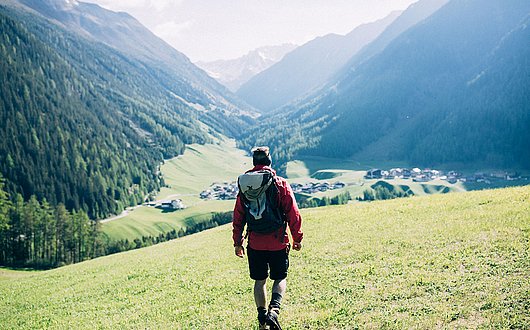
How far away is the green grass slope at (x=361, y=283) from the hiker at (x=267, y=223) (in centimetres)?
185

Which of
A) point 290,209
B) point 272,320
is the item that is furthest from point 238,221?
point 272,320

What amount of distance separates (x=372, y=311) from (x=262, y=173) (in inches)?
220

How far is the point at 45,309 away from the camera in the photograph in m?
21.5

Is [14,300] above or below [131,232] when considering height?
above

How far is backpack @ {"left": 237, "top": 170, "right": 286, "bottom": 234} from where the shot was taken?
33.4 feet

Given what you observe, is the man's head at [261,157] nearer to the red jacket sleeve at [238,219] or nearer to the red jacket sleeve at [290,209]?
the red jacket sleeve at [290,209]

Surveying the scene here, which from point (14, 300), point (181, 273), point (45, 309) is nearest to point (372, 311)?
point (181, 273)

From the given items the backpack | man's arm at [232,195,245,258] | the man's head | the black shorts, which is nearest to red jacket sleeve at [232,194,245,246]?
man's arm at [232,195,245,258]

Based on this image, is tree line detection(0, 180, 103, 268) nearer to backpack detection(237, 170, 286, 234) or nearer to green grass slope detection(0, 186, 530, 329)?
green grass slope detection(0, 186, 530, 329)

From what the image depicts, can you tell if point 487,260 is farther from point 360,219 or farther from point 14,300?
point 14,300

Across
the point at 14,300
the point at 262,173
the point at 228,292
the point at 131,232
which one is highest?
the point at 262,173

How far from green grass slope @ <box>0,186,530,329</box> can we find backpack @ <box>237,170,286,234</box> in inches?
139

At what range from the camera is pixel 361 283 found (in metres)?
14.0

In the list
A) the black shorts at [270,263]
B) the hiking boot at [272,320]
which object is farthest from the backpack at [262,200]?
the hiking boot at [272,320]
